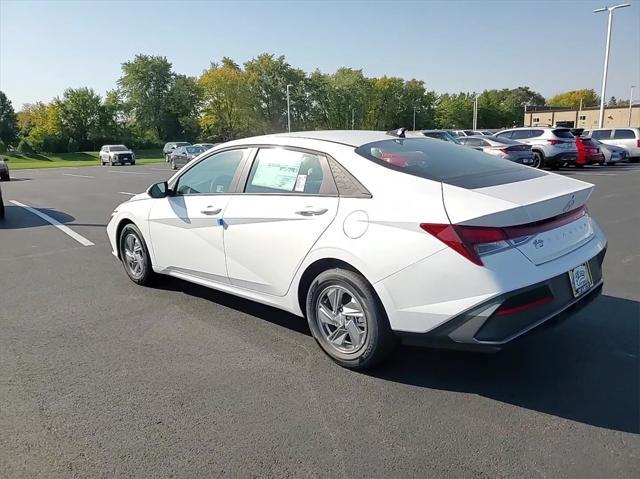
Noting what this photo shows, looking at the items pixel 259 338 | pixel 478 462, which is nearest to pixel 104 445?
pixel 259 338

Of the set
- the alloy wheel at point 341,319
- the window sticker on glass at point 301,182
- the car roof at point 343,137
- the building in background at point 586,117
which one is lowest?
the building in background at point 586,117

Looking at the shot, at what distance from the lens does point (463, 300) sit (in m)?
2.68

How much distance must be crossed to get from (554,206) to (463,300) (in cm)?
88

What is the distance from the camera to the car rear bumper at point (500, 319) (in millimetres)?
2643

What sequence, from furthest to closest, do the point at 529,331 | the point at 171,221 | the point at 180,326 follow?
1. the point at 171,221
2. the point at 180,326
3. the point at 529,331

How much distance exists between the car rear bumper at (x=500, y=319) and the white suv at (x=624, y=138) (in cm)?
2420

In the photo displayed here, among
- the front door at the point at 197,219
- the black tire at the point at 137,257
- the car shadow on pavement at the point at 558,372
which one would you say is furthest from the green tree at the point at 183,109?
the car shadow on pavement at the point at 558,372

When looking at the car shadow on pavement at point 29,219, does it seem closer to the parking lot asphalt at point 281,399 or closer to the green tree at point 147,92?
the parking lot asphalt at point 281,399

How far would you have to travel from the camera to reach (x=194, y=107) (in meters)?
84.1

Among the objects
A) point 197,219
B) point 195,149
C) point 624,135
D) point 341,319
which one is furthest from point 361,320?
point 195,149

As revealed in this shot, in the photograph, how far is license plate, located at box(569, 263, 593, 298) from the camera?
2960 mm

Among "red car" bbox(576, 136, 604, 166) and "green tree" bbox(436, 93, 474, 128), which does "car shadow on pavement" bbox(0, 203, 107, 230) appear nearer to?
"red car" bbox(576, 136, 604, 166)

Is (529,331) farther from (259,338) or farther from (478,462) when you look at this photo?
(259,338)

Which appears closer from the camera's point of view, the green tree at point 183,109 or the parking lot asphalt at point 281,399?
the parking lot asphalt at point 281,399
